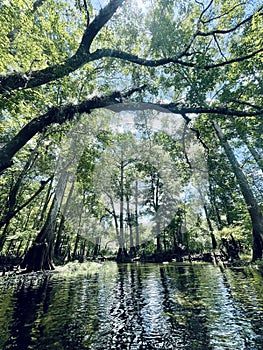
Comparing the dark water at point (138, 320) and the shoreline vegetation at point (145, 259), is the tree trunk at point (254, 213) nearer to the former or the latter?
the shoreline vegetation at point (145, 259)

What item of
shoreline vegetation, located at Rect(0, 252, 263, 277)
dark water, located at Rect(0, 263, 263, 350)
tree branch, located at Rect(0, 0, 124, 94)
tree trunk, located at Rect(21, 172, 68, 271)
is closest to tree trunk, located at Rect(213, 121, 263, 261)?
shoreline vegetation, located at Rect(0, 252, 263, 277)

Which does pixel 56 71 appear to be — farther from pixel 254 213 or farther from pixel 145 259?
pixel 145 259

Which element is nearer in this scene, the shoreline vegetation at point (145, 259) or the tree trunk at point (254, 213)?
the tree trunk at point (254, 213)

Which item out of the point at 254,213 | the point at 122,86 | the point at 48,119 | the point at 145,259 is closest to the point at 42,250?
the point at 48,119

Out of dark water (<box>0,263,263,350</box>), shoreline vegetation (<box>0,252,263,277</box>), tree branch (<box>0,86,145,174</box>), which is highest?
tree branch (<box>0,86,145,174</box>)

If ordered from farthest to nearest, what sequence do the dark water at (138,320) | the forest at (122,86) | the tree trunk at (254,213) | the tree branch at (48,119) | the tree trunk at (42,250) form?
1. the tree trunk at (42,250)
2. the tree trunk at (254,213)
3. the forest at (122,86)
4. the tree branch at (48,119)
5. the dark water at (138,320)

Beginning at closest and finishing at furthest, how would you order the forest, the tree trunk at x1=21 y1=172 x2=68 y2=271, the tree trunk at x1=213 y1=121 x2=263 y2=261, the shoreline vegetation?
the forest → the tree trunk at x1=213 y1=121 x2=263 y2=261 → the tree trunk at x1=21 y1=172 x2=68 y2=271 → the shoreline vegetation

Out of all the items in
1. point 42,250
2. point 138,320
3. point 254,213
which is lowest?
point 138,320

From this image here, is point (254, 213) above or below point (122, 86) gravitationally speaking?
below

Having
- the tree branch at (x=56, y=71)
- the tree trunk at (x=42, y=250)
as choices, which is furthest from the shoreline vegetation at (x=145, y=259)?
the tree branch at (x=56, y=71)

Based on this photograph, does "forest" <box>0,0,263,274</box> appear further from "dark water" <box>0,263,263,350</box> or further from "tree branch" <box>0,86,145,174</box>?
"dark water" <box>0,263,263,350</box>

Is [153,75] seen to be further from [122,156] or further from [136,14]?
[122,156]

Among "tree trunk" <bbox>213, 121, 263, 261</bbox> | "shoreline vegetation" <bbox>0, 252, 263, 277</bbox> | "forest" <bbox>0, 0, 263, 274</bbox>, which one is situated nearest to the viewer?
"forest" <bbox>0, 0, 263, 274</bbox>

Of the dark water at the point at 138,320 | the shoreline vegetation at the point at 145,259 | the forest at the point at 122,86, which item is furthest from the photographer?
the shoreline vegetation at the point at 145,259
